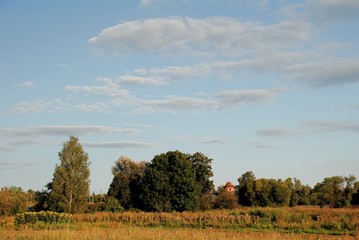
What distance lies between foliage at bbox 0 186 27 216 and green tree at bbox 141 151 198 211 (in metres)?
15.4

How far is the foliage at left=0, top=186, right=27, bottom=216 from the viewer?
37.2 metres

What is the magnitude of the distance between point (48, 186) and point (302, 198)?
52315 millimetres

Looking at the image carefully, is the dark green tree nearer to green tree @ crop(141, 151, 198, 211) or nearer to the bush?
green tree @ crop(141, 151, 198, 211)

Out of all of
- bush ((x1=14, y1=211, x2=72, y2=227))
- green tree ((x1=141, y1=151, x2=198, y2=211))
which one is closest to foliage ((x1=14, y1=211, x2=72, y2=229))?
bush ((x1=14, y1=211, x2=72, y2=227))

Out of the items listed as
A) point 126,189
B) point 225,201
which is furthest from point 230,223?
point 225,201

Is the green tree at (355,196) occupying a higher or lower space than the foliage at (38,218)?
higher

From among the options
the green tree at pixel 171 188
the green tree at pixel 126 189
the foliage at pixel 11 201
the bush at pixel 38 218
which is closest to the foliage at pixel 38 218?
the bush at pixel 38 218

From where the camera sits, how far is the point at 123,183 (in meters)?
53.2

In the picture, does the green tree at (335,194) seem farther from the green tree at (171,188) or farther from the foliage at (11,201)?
the foliage at (11,201)

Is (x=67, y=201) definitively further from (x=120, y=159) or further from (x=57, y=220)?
(x=120, y=159)

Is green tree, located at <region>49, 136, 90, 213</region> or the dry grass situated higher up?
green tree, located at <region>49, 136, 90, 213</region>

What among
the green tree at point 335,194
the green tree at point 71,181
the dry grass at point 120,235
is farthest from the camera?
the green tree at point 335,194

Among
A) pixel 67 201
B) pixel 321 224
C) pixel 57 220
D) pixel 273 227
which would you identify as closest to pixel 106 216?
pixel 57 220

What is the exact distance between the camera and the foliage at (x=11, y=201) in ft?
122
